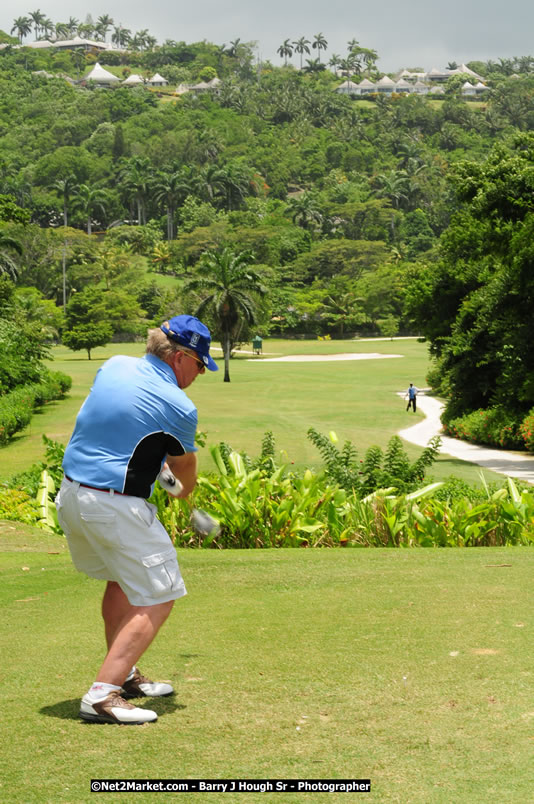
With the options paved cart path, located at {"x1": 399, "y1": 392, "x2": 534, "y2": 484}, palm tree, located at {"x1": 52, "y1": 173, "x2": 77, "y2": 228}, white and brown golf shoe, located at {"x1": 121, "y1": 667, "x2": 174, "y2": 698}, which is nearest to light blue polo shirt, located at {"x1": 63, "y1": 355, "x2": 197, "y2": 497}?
white and brown golf shoe, located at {"x1": 121, "y1": 667, "x2": 174, "y2": 698}

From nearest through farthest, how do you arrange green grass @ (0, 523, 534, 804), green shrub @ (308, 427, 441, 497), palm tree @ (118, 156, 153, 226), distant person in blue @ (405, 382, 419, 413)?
1. green grass @ (0, 523, 534, 804)
2. green shrub @ (308, 427, 441, 497)
3. distant person in blue @ (405, 382, 419, 413)
4. palm tree @ (118, 156, 153, 226)

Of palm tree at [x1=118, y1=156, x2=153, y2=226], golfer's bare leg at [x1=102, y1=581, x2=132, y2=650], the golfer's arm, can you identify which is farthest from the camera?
palm tree at [x1=118, y1=156, x2=153, y2=226]

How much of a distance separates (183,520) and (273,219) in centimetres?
14665

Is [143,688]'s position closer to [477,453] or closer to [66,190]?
[477,453]

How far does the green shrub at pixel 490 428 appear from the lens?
3241 centimetres

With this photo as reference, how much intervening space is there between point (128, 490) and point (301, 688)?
132cm

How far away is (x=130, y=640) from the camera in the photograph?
454 cm

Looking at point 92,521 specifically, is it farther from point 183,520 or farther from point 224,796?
point 183,520

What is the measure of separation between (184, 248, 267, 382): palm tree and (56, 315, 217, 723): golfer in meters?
56.2

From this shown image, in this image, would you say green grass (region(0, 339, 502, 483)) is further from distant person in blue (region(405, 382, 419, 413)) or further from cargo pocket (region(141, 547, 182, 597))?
cargo pocket (region(141, 547, 182, 597))

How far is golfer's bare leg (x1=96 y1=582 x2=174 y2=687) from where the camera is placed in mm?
4504

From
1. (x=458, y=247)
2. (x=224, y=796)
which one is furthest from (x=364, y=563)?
(x=458, y=247)

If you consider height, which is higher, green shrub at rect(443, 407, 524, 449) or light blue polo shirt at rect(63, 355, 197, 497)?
light blue polo shirt at rect(63, 355, 197, 497)

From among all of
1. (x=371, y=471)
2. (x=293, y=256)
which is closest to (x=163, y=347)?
(x=371, y=471)
